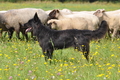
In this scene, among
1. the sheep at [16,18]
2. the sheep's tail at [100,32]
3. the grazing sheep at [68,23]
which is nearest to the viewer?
the sheep's tail at [100,32]

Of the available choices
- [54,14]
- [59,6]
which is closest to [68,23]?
[54,14]

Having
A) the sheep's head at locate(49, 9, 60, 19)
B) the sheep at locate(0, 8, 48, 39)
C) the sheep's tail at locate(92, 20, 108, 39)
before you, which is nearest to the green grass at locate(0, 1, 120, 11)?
the sheep's head at locate(49, 9, 60, 19)

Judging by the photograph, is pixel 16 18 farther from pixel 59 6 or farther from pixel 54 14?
pixel 59 6

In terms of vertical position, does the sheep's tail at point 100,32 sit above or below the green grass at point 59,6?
above

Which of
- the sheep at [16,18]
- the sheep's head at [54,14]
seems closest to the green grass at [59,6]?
the sheep's head at [54,14]

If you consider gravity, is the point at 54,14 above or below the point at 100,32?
below

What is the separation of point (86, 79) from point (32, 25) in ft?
10.5

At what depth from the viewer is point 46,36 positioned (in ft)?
25.3

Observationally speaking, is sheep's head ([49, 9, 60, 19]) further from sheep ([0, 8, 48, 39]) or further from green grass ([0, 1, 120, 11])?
green grass ([0, 1, 120, 11])

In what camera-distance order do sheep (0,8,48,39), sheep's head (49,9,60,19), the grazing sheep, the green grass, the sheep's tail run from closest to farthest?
the sheep's tail → the grazing sheep → sheep (0,8,48,39) → sheep's head (49,9,60,19) → the green grass

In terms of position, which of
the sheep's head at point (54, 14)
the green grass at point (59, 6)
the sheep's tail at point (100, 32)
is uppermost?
the sheep's tail at point (100, 32)

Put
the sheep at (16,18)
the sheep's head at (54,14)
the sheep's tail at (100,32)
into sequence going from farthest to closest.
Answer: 1. the sheep's head at (54,14)
2. the sheep at (16,18)
3. the sheep's tail at (100,32)

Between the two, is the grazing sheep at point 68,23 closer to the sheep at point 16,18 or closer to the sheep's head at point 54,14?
the sheep at point 16,18

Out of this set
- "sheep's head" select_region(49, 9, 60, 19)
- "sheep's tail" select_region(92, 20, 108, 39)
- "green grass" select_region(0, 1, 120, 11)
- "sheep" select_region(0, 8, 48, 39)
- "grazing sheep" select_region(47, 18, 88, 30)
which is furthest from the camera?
"green grass" select_region(0, 1, 120, 11)
